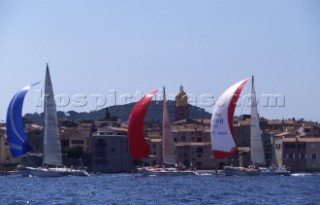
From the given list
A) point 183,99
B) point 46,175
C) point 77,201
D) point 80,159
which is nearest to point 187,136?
point 80,159

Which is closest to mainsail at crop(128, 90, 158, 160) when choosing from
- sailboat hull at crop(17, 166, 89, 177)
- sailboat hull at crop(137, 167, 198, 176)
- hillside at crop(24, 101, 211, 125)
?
sailboat hull at crop(137, 167, 198, 176)

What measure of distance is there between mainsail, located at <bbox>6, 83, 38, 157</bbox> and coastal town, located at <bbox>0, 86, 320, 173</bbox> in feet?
46.9

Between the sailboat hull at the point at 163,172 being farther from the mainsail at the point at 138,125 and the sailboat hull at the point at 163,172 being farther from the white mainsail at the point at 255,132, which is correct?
the white mainsail at the point at 255,132

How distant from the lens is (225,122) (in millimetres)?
68125

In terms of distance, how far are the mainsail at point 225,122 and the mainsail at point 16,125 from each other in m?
12.6

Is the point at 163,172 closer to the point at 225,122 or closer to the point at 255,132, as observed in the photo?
the point at 225,122

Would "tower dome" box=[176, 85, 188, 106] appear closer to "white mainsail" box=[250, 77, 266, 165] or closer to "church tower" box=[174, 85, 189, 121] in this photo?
"church tower" box=[174, 85, 189, 121]

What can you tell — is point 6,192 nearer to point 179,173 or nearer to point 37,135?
point 179,173

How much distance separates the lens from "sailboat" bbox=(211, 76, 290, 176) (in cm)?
6725

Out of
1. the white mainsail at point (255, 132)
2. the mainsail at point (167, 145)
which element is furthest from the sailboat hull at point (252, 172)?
the mainsail at point (167, 145)

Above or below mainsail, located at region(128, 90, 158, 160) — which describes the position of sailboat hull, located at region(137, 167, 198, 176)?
below

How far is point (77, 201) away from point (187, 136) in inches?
2207

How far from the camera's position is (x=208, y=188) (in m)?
54.1

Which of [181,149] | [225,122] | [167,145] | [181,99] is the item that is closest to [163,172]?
[167,145]
